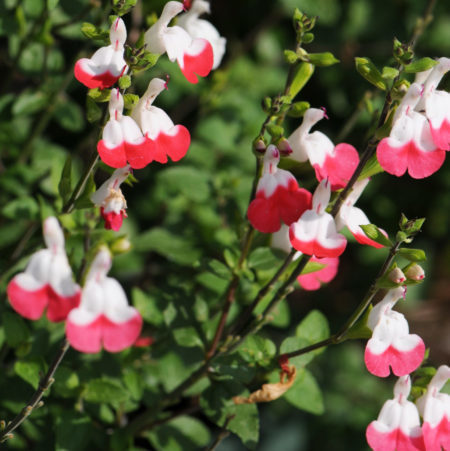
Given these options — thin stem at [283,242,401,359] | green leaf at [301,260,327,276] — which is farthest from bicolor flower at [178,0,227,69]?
thin stem at [283,242,401,359]

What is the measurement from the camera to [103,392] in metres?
1.41

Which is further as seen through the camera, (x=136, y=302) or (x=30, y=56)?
(x=30, y=56)

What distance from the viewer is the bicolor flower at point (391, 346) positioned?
44.2 inches

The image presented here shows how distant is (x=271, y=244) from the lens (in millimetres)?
1411

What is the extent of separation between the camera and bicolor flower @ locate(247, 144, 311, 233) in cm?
118

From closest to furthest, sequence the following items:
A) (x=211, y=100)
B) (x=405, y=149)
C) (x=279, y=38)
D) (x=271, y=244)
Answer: (x=405, y=149) < (x=271, y=244) < (x=211, y=100) < (x=279, y=38)

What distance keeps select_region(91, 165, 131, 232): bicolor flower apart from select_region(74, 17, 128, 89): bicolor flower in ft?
0.47

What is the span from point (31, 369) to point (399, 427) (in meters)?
0.67

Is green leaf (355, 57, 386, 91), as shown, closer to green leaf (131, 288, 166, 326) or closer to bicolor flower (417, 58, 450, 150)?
bicolor flower (417, 58, 450, 150)

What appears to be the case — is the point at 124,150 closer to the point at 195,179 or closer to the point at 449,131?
the point at 449,131

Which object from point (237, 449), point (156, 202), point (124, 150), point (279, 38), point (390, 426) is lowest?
point (237, 449)

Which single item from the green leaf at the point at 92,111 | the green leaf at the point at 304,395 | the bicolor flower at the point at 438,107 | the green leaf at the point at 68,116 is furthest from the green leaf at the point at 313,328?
the green leaf at the point at 68,116

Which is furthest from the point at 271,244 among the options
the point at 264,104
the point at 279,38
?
the point at 279,38

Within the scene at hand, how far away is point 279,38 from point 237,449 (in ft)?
4.70
